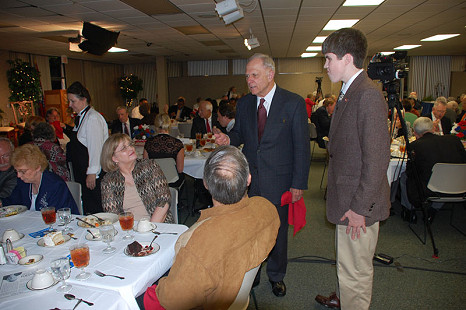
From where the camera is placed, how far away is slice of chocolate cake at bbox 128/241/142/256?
1.64 metres

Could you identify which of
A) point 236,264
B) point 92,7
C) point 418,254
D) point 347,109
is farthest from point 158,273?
point 92,7

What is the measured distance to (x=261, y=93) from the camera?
2393 millimetres

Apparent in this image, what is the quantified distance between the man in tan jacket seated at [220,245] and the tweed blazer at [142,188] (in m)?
1.10

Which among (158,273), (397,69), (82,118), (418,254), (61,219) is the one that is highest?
(397,69)

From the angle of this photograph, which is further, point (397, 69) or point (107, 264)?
point (397, 69)

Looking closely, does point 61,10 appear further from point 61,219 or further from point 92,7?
point 61,219

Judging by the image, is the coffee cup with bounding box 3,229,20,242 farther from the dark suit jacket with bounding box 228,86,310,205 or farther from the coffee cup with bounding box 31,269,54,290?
the dark suit jacket with bounding box 228,86,310,205

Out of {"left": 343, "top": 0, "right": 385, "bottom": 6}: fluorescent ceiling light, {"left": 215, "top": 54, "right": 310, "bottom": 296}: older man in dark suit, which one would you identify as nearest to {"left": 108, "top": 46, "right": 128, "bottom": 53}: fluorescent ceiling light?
{"left": 343, "top": 0, "right": 385, "bottom": 6}: fluorescent ceiling light

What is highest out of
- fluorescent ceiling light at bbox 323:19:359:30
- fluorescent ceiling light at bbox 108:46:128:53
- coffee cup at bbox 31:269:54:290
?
fluorescent ceiling light at bbox 108:46:128:53

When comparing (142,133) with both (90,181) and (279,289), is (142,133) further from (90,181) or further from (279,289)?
(279,289)

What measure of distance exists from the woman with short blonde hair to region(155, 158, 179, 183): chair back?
4.43ft

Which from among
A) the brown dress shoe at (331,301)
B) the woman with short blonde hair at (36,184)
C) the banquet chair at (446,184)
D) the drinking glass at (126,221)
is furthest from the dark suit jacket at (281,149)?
the banquet chair at (446,184)

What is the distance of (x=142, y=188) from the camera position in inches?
95.1

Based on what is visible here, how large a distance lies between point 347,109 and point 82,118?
2.80 meters
